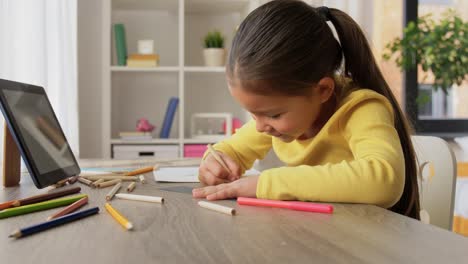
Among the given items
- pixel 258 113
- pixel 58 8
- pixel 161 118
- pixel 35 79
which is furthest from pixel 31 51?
pixel 258 113

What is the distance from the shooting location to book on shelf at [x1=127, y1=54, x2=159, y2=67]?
8.33 feet

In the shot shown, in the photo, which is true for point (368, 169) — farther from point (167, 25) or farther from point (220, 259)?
point (167, 25)

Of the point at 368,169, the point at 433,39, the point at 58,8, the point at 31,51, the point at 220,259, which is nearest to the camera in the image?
the point at 220,259

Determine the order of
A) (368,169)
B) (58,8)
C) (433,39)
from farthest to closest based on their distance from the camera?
(433,39), (58,8), (368,169)

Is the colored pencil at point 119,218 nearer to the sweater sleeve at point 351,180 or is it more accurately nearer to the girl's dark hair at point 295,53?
the sweater sleeve at point 351,180

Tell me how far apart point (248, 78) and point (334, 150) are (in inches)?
9.9

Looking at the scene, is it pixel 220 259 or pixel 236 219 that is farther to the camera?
Result: pixel 236 219

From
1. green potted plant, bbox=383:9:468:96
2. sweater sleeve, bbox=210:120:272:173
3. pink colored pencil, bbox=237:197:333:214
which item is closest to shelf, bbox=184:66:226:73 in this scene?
green potted plant, bbox=383:9:468:96

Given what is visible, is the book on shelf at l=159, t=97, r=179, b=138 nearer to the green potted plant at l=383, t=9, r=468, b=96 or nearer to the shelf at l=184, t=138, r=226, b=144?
the shelf at l=184, t=138, r=226, b=144

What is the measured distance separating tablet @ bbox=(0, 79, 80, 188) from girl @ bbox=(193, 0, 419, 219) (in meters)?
0.26

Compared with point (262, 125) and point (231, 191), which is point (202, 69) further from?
point (231, 191)

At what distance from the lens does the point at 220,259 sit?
44cm

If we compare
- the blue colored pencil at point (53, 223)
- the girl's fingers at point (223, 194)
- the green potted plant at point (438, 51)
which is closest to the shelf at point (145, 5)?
the green potted plant at point (438, 51)

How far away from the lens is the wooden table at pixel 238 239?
446mm
